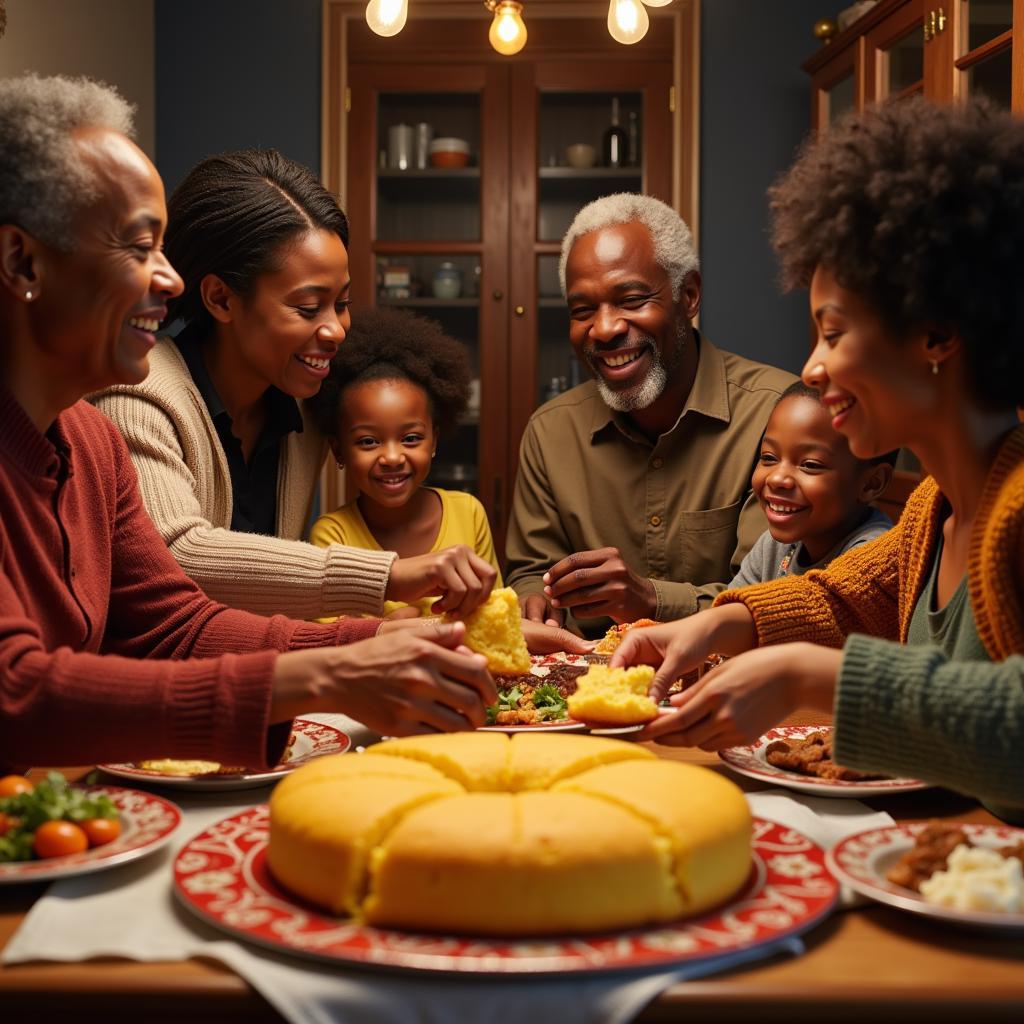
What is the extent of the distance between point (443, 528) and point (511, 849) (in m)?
2.39

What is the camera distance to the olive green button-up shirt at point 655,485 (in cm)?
341

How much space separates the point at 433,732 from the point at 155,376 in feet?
4.47

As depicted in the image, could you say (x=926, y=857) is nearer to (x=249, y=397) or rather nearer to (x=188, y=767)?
(x=188, y=767)

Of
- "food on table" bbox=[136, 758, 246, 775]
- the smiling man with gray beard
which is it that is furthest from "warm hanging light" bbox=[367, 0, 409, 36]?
"food on table" bbox=[136, 758, 246, 775]

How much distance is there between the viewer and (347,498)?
587 cm

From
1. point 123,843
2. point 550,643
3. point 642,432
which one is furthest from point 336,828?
point 642,432

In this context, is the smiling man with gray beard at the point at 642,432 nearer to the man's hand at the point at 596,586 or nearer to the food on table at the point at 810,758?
the man's hand at the point at 596,586

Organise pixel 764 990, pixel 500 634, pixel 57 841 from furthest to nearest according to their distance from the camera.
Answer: pixel 500 634 < pixel 57 841 < pixel 764 990

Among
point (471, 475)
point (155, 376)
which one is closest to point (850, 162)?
point (155, 376)

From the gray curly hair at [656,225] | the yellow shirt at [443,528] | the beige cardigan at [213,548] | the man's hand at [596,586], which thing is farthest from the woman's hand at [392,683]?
the gray curly hair at [656,225]

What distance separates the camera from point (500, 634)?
7.07 feet

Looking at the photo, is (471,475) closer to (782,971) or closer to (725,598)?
(725,598)

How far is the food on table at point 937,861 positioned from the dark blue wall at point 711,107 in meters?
4.82

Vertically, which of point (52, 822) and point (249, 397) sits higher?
point (249, 397)
